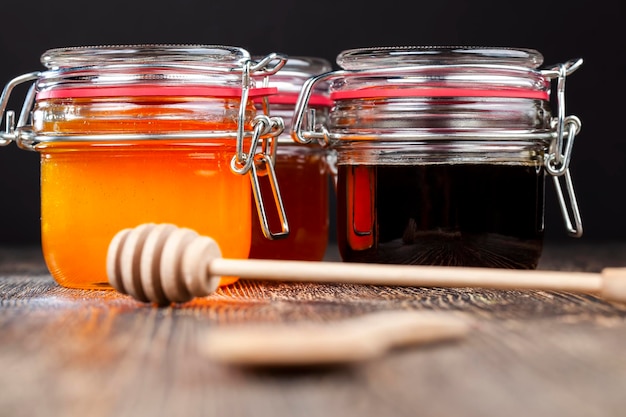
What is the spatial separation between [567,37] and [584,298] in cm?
99

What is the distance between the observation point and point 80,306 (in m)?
0.87

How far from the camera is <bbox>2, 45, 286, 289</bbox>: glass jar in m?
0.95

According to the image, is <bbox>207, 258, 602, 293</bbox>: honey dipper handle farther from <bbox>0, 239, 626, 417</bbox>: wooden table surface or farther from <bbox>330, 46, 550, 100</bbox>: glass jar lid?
<bbox>330, 46, 550, 100</bbox>: glass jar lid

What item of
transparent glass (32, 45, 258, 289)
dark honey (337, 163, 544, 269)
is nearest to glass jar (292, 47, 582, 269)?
dark honey (337, 163, 544, 269)

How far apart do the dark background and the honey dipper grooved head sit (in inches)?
38.4

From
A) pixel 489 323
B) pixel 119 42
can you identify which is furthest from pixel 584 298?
pixel 119 42

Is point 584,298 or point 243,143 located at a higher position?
point 243,143

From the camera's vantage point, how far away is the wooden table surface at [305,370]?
0.54 meters

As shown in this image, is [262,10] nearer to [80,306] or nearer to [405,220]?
[405,220]

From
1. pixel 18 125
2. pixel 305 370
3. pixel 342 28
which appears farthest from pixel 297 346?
pixel 342 28

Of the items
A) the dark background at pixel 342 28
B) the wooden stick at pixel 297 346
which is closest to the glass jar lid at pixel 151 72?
the wooden stick at pixel 297 346

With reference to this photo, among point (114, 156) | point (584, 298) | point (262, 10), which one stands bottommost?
point (584, 298)

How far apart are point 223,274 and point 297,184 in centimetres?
35

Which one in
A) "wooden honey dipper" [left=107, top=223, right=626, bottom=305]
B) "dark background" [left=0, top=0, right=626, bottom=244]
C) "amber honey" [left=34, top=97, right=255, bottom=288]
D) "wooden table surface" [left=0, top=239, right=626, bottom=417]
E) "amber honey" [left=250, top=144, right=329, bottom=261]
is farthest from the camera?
"dark background" [left=0, top=0, right=626, bottom=244]
